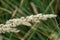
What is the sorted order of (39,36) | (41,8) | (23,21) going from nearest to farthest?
(23,21)
(39,36)
(41,8)

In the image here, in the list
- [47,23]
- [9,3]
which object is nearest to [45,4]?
[47,23]

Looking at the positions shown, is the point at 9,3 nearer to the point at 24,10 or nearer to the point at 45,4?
the point at 24,10

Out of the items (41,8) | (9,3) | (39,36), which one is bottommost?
(39,36)

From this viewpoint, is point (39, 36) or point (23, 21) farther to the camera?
point (39, 36)

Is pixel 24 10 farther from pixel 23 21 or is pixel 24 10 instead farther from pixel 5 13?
pixel 23 21

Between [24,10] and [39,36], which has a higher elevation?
[24,10]

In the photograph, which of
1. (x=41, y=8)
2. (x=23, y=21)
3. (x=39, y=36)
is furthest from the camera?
(x=41, y=8)

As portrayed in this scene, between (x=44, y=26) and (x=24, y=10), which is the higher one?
(x=24, y=10)

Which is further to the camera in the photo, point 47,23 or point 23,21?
point 47,23

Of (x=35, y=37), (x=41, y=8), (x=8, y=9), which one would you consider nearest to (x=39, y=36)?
(x=35, y=37)
